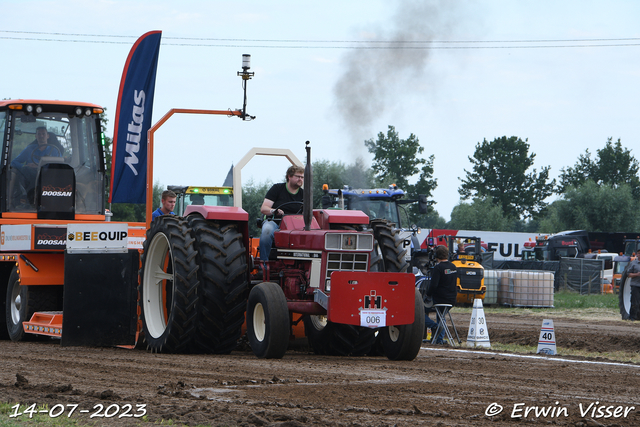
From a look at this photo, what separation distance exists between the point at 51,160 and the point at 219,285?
16.0 feet

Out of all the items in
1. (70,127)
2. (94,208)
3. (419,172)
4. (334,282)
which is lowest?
Answer: (334,282)

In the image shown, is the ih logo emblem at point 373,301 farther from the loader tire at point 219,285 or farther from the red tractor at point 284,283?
the loader tire at point 219,285

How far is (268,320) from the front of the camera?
25.7 feet

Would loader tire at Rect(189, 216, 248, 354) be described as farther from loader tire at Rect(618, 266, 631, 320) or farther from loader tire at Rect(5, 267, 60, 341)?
loader tire at Rect(618, 266, 631, 320)

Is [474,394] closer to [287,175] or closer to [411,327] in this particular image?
[411,327]

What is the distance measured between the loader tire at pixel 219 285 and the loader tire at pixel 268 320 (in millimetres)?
264

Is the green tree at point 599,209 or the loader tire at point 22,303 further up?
the green tree at point 599,209

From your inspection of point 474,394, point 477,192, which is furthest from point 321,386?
point 477,192

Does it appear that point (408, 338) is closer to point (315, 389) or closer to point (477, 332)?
point (315, 389)

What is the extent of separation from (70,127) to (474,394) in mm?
8341

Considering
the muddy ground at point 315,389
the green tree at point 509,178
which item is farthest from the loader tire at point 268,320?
the green tree at point 509,178

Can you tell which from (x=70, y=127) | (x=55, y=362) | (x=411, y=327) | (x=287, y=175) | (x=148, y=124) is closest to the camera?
(x=55, y=362)

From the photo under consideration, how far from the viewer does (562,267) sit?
108 ft

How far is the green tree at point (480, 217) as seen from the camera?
75.2 meters
